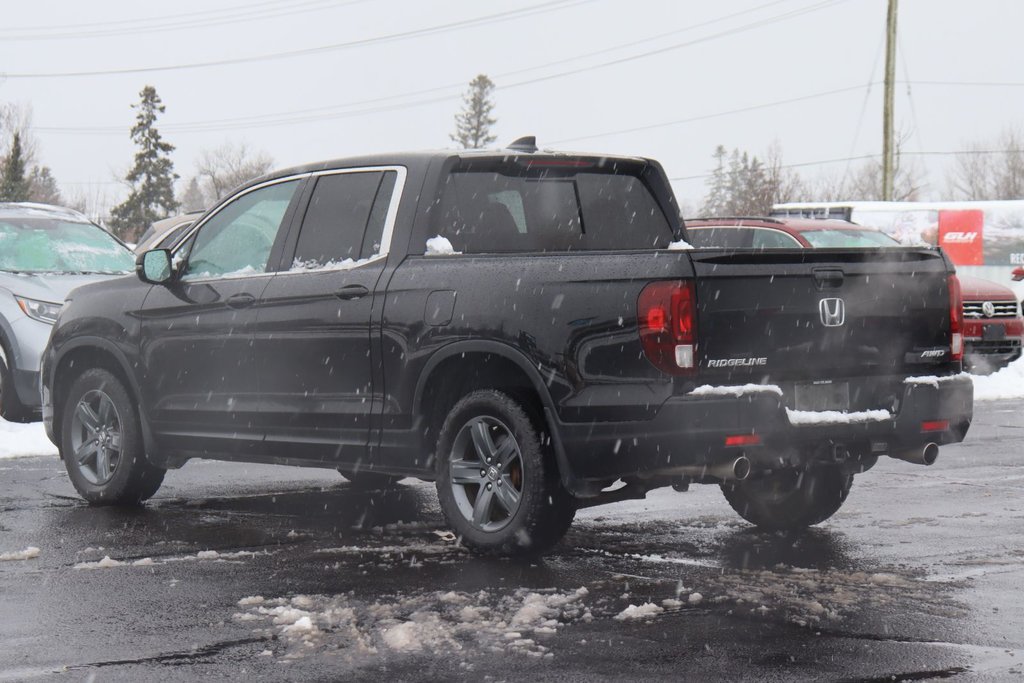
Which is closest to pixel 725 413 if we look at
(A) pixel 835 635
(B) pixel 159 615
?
(A) pixel 835 635

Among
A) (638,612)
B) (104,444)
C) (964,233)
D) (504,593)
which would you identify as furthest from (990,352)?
(638,612)

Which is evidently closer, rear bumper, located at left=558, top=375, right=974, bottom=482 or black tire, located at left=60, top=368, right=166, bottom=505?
rear bumper, located at left=558, top=375, right=974, bottom=482

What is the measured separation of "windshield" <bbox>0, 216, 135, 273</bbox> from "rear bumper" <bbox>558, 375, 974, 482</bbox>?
28.3ft

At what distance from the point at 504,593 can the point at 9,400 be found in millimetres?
8188

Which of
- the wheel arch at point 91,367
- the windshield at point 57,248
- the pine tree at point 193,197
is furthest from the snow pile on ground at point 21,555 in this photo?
the pine tree at point 193,197

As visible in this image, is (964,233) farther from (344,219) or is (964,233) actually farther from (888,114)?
(344,219)

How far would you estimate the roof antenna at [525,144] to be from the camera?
7445 millimetres

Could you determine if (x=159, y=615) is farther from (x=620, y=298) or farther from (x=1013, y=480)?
(x=1013, y=480)

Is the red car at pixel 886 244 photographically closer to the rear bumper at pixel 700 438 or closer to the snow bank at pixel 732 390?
the rear bumper at pixel 700 438

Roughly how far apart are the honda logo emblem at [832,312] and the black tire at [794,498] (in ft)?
3.99

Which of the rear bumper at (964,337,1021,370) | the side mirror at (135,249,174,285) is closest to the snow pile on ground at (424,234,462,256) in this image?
the side mirror at (135,249,174,285)

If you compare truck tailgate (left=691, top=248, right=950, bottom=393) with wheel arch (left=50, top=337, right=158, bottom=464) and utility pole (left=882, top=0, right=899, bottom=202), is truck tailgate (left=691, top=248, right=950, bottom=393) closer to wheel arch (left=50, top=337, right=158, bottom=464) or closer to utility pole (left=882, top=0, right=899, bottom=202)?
wheel arch (left=50, top=337, right=158, bottom=464)

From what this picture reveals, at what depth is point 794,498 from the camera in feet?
24.7

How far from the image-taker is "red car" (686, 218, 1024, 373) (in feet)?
50.7
